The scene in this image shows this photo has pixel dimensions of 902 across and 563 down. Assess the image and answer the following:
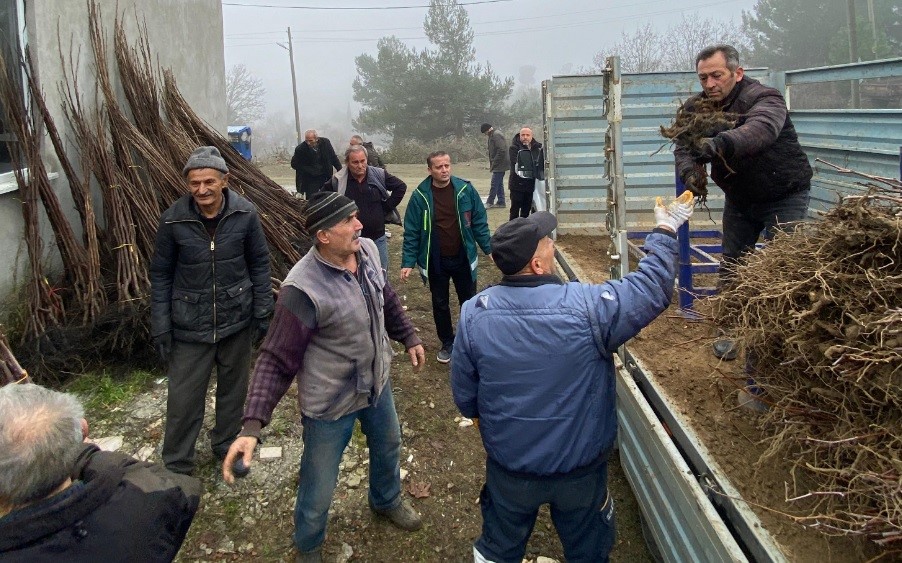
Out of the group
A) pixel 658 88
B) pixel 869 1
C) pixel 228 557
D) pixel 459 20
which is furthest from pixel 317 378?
pixel 459 20

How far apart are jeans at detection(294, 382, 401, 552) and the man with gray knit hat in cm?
98

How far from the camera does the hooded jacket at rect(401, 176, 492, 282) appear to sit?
5051 millimetres

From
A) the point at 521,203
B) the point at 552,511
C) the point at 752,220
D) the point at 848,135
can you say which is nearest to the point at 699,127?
the point at 752,220

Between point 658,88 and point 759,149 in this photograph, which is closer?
point 759,149

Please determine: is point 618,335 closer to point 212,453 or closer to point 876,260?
point 876,260

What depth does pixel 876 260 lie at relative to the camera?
76.0 inches

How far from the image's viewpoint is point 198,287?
3.60 metres

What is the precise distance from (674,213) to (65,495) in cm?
210

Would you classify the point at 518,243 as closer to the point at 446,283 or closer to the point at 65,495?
the point at 65,495

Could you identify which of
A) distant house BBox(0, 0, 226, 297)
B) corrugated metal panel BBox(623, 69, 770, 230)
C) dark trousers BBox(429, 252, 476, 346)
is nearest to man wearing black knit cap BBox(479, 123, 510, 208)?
corrugated metal panel BBox(623, 69, 770, 230)

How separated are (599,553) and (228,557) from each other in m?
1.98

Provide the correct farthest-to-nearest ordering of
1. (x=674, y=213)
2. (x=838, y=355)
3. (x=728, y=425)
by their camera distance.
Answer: (x=728, y=425)
(x=674, y=213)
(x=838, y=355)

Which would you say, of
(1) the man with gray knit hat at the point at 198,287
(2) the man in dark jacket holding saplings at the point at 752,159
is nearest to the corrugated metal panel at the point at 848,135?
(2) the man in dark jacket holding saplings at the point at 752,159

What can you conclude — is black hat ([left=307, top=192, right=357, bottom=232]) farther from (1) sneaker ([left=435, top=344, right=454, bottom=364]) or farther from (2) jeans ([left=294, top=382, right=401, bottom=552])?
(1) sneaker ([left=435, top=344, right=454, bottom=364])
